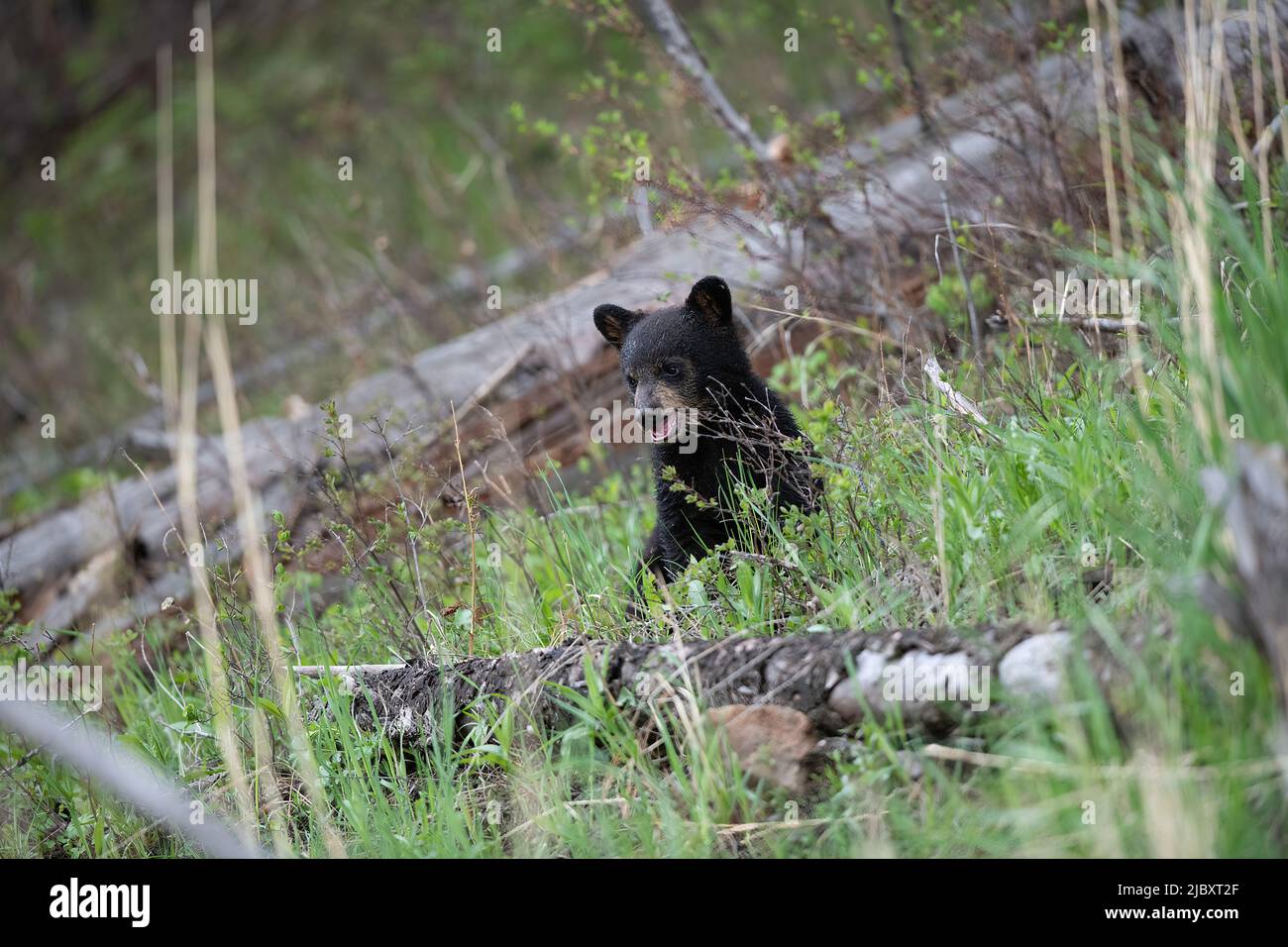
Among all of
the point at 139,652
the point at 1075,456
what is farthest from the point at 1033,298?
the point at 139,652

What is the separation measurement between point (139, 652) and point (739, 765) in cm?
439

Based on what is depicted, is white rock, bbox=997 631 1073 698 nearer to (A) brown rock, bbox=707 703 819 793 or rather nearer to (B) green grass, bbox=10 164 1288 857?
(B) green grass, bbox=10 164 1288 857

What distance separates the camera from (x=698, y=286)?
493 cm

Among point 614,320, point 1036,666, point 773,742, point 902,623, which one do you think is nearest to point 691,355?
point 614,320

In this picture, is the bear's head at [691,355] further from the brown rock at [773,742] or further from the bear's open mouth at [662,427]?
the brown rock at [773,742]

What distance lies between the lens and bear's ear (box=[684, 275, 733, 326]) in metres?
4.91

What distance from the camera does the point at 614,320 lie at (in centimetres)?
543

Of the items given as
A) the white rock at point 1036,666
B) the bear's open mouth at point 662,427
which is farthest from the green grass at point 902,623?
the bear's open mouth at point 662,427

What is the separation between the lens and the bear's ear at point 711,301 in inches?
193

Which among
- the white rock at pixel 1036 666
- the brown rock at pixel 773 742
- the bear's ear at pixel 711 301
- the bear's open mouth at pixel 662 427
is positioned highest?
the bear's ear at pixel 711 301

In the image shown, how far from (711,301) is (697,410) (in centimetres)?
48

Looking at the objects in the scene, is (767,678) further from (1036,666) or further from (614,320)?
(614,320)
